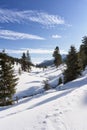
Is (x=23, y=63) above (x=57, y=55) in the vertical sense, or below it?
below

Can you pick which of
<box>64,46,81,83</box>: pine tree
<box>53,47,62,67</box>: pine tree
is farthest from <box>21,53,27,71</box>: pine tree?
<box>64,46,81,83</box>: pine tree

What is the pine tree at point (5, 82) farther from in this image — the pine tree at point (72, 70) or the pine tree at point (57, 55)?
the pine tree at point (57, 55)

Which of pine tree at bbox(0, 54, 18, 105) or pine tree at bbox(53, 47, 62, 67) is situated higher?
pine tree at bbox(53, 47, 62, 67)

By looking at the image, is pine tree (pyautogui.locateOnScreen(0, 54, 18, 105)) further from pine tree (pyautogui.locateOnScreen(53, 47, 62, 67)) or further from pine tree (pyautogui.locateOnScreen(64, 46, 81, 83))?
pine tree (pyautogui.locateOnScreen(53, 47, 62, 67))

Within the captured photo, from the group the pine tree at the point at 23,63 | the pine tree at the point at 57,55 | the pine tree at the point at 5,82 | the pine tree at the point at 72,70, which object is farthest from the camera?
the pine tree at the point at 23,63

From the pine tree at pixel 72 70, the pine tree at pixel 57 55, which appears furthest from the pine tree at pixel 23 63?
the pine tree at pixel 72 70

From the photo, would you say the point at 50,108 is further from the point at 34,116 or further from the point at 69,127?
the point at 69,127

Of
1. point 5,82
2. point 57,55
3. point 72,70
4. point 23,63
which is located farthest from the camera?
point 23,63

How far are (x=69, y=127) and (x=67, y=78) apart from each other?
27591mm

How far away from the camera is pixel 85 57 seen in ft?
173

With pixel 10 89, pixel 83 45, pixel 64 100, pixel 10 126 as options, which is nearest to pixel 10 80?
pixel 10 89

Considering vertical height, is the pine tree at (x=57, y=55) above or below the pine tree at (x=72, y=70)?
above

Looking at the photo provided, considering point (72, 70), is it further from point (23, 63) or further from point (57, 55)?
point (23, 63)

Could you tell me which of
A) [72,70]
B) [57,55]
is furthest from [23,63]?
[72,70]
